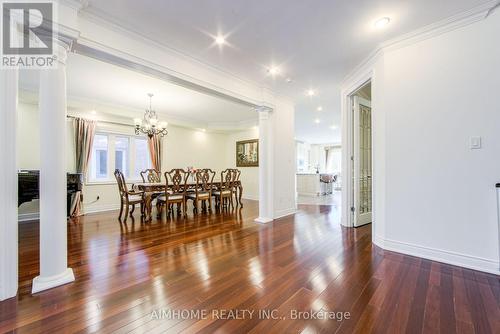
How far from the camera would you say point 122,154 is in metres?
5.84

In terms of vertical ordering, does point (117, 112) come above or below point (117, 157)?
above

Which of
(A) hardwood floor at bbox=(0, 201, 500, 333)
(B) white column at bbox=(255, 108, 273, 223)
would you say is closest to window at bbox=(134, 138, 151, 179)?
(A) hardwood floor at bbox=(0, 201, 500, 333)

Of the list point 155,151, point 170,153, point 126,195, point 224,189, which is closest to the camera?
point 126,195

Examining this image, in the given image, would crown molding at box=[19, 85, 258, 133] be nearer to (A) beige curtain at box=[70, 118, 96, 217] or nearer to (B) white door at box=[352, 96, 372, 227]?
(A) beige curtain at box=[70, 118, 96, 217]

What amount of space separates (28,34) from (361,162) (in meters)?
4.52

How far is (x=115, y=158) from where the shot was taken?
18.6 ft

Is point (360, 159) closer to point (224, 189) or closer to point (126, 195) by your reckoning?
point (224, 189)

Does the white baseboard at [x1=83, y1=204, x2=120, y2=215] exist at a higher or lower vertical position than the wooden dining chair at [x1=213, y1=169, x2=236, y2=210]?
lower

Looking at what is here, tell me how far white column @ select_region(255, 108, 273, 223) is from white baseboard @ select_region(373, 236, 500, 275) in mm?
2044

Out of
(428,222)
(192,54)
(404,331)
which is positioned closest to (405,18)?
(428,222)

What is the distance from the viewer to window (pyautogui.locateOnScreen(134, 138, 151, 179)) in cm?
604

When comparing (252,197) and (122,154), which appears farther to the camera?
(252,197)

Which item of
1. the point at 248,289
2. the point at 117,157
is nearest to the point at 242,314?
the point at 248,289

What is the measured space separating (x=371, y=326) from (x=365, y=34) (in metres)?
2.92
